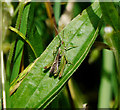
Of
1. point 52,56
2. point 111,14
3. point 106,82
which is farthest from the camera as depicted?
point 106,82

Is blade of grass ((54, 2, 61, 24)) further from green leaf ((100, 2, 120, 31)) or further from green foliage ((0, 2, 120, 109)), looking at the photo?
green leaf ((100, 2, 120, 31))

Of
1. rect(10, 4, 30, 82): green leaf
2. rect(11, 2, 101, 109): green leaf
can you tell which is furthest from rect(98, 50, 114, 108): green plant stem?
rect(10, 4, 30, 82): green leaf

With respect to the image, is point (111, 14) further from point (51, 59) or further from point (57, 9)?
point (57, 9)

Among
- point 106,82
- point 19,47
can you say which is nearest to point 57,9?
point 19,47

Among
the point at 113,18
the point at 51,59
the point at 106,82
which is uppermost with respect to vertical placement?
the point at 113,18

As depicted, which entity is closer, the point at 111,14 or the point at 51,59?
the point at 111,14

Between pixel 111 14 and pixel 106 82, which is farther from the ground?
pixel 111 14

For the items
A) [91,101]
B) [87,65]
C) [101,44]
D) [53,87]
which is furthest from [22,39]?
[91,101]

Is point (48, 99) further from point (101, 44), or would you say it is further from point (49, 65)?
point (101, 44)
